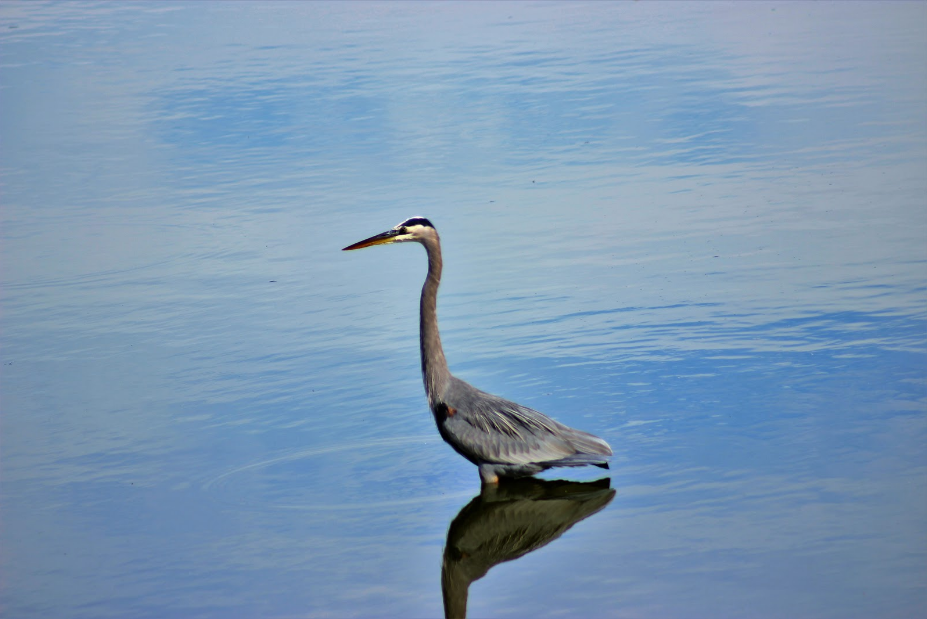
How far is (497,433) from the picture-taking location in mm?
6543

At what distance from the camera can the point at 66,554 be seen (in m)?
6.11

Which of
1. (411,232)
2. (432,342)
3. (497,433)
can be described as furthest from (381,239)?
(497,433)

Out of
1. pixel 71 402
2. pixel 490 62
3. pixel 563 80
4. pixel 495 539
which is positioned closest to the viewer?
pixel 495 539

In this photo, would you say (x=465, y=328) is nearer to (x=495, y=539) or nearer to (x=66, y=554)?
(x=495, y=539)

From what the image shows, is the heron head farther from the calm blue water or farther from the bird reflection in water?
the bird reflection in water

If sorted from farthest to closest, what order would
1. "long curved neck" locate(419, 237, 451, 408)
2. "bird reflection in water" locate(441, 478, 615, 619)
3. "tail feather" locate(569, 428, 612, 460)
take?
"long curved neck" locate(419, 237, 451, 408)
"tail feather" locate(569, 428, 612, 460)
"bird reflection in water" locate(441, 478, 615, 619)

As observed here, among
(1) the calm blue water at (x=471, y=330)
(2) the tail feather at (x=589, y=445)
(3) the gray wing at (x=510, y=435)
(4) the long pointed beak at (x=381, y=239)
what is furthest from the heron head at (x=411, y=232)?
(2) the tail feather at (x=589, y=445)

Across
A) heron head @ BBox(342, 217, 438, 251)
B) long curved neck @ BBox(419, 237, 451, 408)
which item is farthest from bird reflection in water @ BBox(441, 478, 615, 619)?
heron head @ BBox(342, 217, 438, 251)

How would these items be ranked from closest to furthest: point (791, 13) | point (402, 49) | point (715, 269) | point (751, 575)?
point (751, 575)
point (715, 269)
point (402, 49)
point (791, 13)

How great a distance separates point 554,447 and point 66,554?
2.50 meters

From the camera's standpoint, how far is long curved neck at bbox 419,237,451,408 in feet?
22.6

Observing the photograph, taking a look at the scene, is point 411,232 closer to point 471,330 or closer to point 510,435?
point 510,435

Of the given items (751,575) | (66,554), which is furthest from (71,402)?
(751,575)

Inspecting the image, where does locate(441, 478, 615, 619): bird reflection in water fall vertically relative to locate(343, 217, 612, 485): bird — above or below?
below
